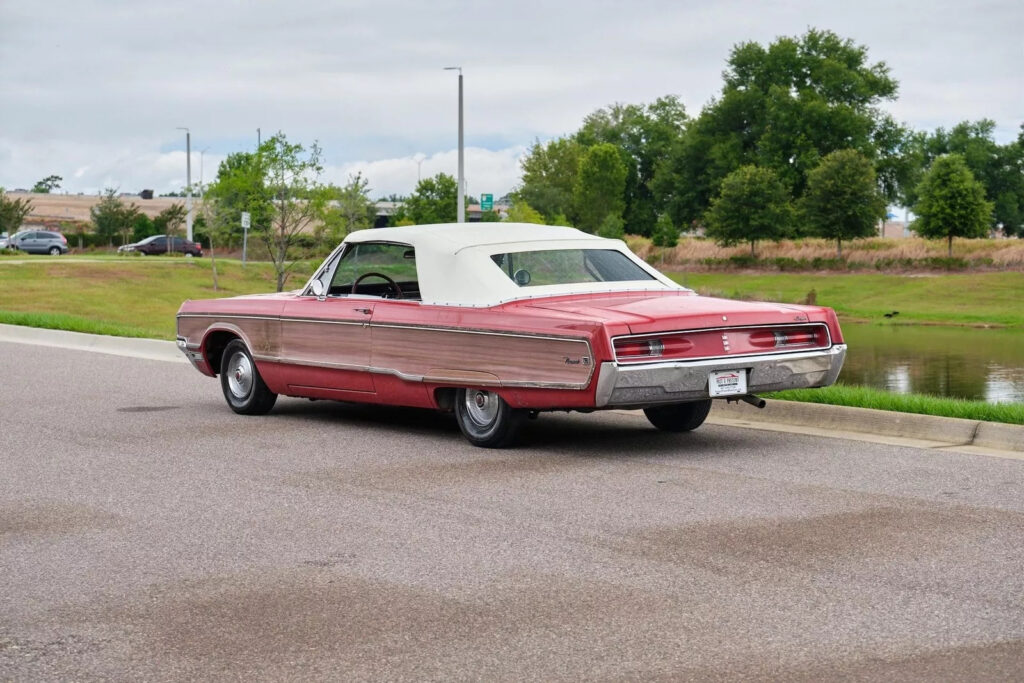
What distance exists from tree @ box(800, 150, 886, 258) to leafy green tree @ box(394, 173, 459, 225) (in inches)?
Result: 966

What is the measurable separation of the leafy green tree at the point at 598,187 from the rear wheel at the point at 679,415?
261 ft

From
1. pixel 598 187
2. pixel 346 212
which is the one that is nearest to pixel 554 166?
pixel 598 187

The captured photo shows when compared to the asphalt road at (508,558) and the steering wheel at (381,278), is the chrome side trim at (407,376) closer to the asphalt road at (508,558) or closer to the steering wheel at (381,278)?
the asphalt road at (508,558)

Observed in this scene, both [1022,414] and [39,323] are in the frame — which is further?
[39,323]

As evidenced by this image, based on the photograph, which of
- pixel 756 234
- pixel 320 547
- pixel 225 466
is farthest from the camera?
pixel 756 234

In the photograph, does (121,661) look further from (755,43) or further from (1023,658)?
(755,43)

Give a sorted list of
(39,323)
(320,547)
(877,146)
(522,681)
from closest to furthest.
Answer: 1. (522,681)
2. (320,547)
3. (39,323)
4. (877,146)

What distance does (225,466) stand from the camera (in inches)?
351

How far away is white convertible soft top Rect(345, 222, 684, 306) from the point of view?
9477 millimetres

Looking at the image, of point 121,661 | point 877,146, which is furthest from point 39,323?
point 877,146

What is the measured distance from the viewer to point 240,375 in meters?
11.6

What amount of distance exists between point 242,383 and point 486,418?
3.01 m

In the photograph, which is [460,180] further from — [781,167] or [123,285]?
[781,167]

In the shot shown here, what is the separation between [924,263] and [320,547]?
5837 cm
